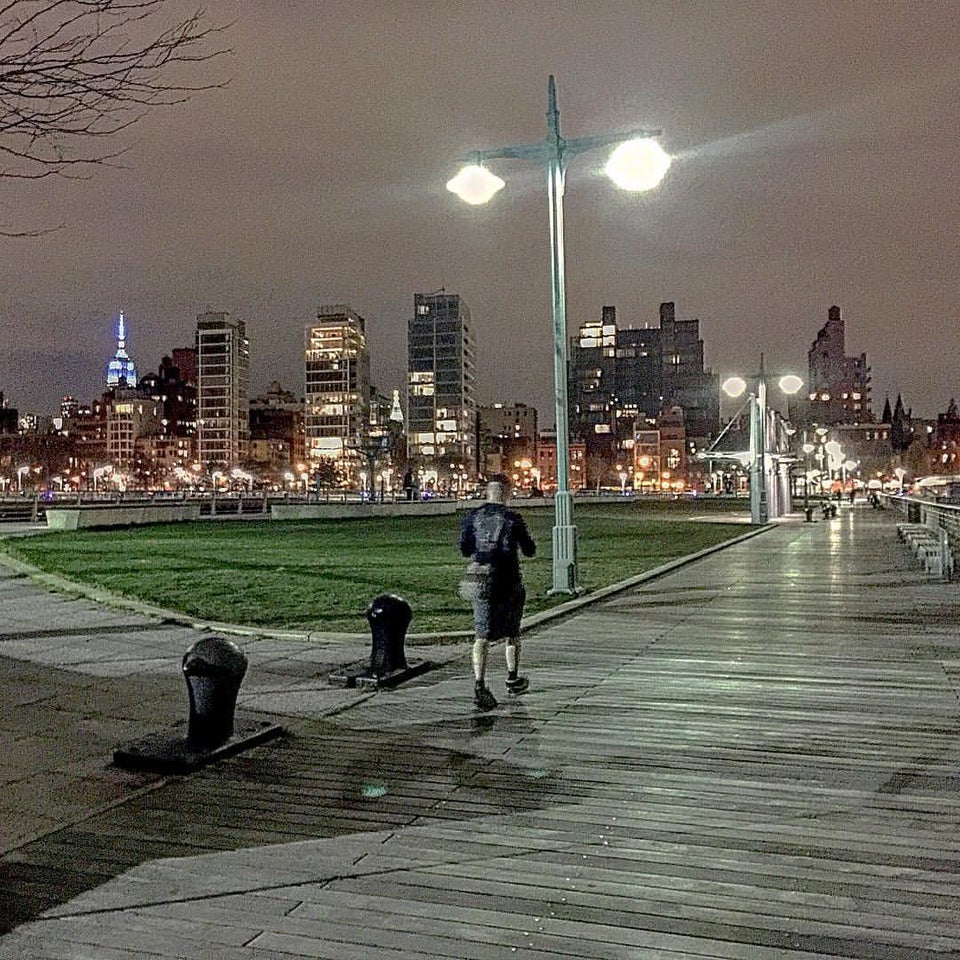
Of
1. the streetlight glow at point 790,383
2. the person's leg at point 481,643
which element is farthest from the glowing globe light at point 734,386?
the person's leg at point 481,643

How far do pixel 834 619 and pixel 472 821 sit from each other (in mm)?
9127

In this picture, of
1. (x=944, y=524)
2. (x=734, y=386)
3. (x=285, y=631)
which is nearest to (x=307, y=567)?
(x=285, y=631)

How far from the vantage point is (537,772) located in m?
6.29

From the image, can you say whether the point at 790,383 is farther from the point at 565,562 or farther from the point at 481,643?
the point at 481,643

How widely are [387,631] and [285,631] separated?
334cm

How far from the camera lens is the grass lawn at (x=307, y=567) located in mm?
14344

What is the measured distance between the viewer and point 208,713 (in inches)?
263

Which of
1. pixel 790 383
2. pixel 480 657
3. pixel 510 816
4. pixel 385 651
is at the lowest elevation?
pixel 510 816

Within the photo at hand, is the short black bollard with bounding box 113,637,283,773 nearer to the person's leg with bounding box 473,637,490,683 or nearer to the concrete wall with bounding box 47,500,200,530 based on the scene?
the person's leg with bounding box 473,637,490,683

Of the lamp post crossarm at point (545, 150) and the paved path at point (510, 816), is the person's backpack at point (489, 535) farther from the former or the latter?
the lamp post crossarm at point (545, 150)

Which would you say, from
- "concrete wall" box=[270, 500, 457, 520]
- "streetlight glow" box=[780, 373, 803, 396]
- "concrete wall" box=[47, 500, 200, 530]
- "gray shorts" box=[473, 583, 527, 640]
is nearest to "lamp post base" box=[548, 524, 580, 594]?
"gray shorts" box=[473, 583, 527, 640]

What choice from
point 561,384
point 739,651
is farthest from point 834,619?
point 561,384

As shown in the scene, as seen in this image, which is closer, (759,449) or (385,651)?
(385,651)

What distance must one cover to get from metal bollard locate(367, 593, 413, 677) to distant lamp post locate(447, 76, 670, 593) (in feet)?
19.5
